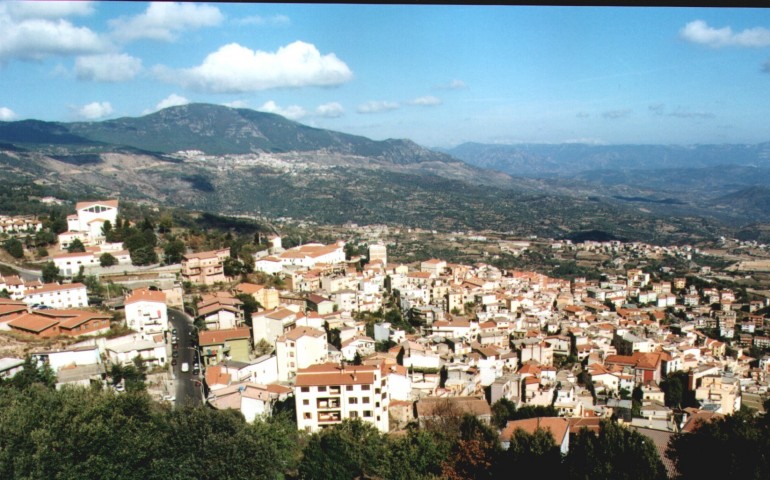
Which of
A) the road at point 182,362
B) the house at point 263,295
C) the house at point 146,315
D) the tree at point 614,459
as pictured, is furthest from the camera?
the house at point 263,295

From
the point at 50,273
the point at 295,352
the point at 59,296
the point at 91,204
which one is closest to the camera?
the point at 295,352

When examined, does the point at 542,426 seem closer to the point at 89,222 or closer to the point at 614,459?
the point at 614,459

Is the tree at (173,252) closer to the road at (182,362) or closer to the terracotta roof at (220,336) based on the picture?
the road at (182,362)

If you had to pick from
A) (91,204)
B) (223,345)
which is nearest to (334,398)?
(223,345)

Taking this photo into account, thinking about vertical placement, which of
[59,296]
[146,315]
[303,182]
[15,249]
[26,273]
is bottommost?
[146,315]

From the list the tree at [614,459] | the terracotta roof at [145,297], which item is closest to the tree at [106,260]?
the terracotta roof at [145,297]

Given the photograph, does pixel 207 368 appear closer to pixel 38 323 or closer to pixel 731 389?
pixel 38 323

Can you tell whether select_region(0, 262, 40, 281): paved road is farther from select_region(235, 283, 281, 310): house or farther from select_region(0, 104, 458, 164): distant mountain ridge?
select_region(0, 104, 458, 164): distant mountain ridge

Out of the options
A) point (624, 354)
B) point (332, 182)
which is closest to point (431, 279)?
point (624, 354)
